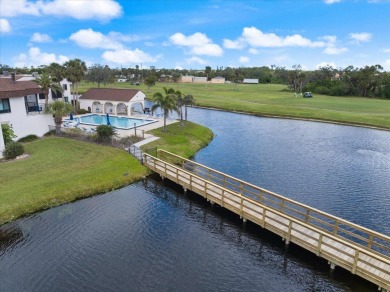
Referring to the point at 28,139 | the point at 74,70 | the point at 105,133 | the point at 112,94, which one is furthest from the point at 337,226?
the point at 74,70

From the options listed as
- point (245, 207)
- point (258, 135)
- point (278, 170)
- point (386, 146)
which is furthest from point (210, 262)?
point (386, 146)

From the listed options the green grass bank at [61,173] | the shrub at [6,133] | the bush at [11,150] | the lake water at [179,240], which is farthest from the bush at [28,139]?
the lake water at [179,240]

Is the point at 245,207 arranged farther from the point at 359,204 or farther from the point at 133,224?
the point at 359,204

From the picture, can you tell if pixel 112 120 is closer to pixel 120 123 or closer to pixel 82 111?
pixel 120 123

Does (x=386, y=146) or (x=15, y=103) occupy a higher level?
(x=15, y=103)

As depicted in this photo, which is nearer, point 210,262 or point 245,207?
point 210,262
